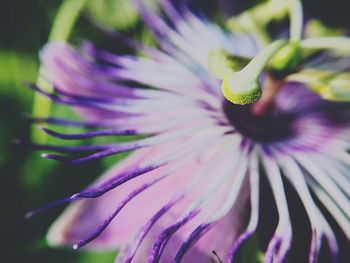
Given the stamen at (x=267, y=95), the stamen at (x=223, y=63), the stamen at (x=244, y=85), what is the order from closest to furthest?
the stamen at (x=244, y=85)
the stamen at (x=223, y=63)
the stamen at (x=267, y=95)

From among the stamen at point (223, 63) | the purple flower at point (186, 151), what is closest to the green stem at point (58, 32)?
the purple flower at point (186, 151)

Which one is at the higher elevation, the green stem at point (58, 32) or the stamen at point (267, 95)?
the green stem at point (58, 32)

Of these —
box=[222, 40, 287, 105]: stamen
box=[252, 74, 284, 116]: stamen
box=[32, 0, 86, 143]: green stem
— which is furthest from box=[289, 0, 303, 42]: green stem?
box=[32, 0, 86, 143]: green stem

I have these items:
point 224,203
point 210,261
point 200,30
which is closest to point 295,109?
point 200,30

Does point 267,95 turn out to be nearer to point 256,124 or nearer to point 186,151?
point 256,124

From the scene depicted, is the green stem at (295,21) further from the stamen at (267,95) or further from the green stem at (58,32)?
the green stem at (58,32)

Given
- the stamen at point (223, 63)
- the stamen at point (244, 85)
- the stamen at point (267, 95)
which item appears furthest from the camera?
the stamen at point (267, 95)

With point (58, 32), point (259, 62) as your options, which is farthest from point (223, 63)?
point (58, 32)
